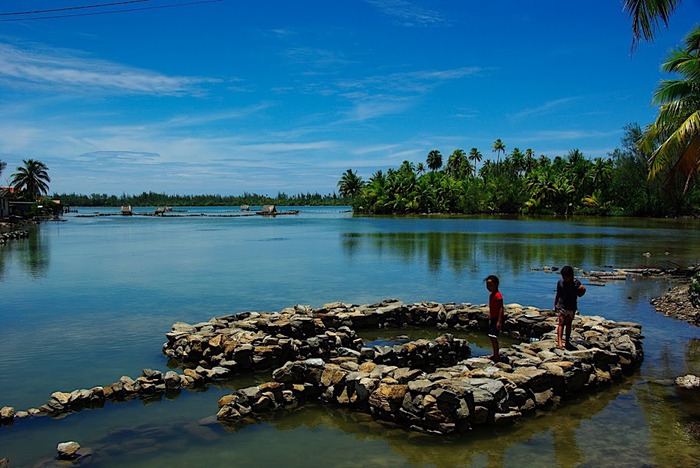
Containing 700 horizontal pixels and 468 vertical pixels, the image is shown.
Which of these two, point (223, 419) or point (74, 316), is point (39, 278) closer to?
point (74, 316)

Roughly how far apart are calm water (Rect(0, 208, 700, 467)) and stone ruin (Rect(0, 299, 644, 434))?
0.30 metres

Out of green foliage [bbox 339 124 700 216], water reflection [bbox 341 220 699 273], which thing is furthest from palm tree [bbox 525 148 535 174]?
water reflection [bbox 341 220 699 273]

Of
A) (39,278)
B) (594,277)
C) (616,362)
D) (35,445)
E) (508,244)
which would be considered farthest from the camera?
(508,244)

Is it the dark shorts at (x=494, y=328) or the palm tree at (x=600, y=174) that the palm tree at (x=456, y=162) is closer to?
the palm tree at (x=600, y=174)

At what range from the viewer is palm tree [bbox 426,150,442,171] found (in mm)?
133500

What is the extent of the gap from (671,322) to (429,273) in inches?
455

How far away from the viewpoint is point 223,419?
330 inches

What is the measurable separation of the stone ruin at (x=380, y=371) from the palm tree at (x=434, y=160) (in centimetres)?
12281

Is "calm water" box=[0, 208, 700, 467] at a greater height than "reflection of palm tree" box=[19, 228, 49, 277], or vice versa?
"reflection of palm tree" box=[19, 228, 49, 277]

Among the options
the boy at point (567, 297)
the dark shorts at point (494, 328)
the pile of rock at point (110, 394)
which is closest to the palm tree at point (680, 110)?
the boy at point (567, 297)

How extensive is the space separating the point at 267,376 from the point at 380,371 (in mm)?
2600

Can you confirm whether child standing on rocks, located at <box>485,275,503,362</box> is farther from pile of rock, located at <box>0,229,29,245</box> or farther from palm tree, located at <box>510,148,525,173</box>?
palm tree, located at <box>510,148,525,173</box>

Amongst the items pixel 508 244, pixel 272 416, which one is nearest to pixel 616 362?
pixel 272 416

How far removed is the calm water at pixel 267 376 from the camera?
288 inches
